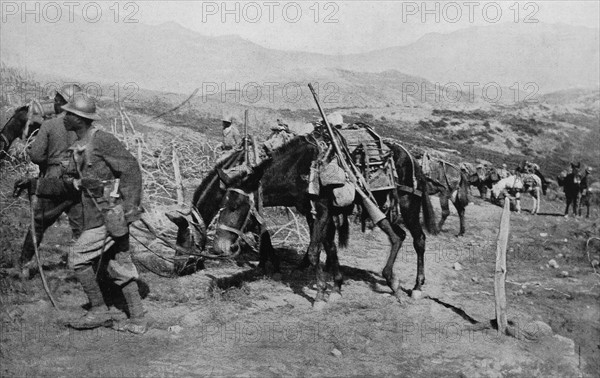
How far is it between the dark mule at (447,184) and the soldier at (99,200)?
9008mm

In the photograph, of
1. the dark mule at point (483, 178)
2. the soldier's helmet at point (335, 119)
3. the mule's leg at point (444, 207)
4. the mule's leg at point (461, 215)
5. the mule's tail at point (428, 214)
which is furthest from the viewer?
the dark mule at point (483, 178)

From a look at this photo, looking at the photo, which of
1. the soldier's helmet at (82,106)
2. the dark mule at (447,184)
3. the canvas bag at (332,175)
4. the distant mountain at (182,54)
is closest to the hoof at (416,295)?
the canvas bag at (332,175)

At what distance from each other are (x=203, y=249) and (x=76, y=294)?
1631mm

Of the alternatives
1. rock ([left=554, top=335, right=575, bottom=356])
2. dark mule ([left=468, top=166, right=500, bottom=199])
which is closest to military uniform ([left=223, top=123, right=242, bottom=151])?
rock ([left=554, top=335, right=575, bottom=356])

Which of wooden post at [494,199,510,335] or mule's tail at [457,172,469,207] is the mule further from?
wooden post at [494,199,510,335]

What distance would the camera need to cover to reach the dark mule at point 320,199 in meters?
6.17

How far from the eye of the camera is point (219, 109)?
53.1 ft

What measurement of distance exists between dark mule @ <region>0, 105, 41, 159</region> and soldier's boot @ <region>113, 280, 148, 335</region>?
4.11 meters

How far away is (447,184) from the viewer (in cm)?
1272

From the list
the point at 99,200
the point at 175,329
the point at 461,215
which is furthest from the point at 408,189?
the point at 461,215

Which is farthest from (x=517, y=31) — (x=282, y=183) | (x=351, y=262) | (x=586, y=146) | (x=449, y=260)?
(x=282, y=183)

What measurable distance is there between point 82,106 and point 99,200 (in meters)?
0.86

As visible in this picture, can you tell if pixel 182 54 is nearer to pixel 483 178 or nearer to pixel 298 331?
pixel 298 331

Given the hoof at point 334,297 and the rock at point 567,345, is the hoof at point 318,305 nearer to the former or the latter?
the hoof at point 334,297
